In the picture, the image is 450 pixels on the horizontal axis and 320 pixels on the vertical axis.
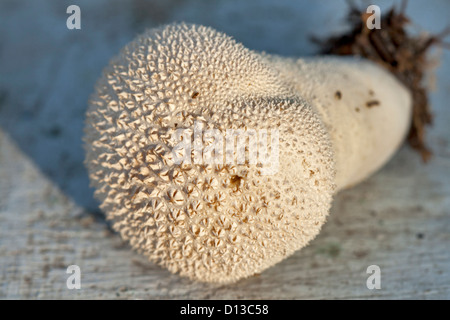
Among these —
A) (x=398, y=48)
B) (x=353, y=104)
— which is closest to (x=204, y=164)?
(x=353, y=104)

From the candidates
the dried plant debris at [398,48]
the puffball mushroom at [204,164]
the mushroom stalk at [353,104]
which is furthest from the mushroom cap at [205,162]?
the dried plant debris at [398,48]

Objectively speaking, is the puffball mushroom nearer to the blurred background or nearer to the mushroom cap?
the mushroom cap

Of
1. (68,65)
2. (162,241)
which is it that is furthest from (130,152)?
(68,65)

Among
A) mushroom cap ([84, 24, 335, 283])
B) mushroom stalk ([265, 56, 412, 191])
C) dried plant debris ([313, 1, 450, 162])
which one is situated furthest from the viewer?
dried plant debris ([313, 1, 450, 162])

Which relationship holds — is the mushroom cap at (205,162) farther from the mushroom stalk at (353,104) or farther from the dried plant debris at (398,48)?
the dried plant debris at (398,48)

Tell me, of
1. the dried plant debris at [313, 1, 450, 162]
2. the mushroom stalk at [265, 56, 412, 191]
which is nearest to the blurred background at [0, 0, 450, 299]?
the dried plant debris at [313, 1, 450, 162]

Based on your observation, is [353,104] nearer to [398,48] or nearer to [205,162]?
[398,48]
